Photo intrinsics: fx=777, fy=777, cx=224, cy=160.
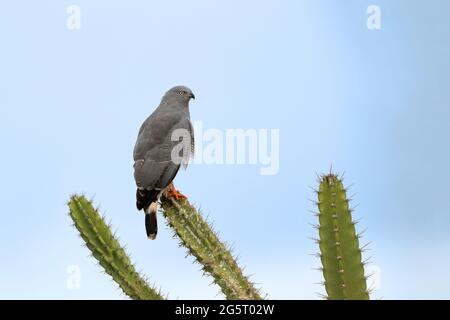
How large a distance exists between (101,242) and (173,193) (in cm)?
185

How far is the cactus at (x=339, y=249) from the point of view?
287 inches

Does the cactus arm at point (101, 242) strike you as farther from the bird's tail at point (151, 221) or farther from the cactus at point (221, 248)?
the bird's tail at point (151, 221)

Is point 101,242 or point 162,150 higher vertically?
point 162,150

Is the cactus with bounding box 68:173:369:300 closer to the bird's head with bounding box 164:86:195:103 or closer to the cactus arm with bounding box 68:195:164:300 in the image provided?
the cactus arm with bounding box 68:195:164:300

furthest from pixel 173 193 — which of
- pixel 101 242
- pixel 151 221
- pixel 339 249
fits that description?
pixel 339 249

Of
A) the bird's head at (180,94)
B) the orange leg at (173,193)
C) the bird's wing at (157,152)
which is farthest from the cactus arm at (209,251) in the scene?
the bird's head at (180,94)

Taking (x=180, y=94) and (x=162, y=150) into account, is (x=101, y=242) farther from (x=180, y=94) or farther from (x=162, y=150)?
(x=180, y=94)

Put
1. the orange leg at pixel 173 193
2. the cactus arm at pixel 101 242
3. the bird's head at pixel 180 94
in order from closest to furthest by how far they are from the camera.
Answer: the cactus arm at pixel 101 242 < the orange leg at pixel 173 193 < the bird's head at pixel 180 94

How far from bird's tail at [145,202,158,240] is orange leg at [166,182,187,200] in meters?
0.24

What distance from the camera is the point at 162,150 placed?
10914mm

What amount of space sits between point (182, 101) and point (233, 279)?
501cm
